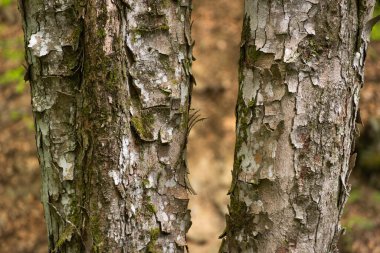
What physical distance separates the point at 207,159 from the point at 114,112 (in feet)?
14.0

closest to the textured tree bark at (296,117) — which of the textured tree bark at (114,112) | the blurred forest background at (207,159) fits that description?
the textured tree bark at (114,112)

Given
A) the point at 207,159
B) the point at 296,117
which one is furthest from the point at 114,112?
the point at 207,159

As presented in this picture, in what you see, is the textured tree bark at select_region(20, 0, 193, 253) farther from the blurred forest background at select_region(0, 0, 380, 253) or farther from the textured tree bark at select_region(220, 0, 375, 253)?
the blurred forest background at select_region(0, 0, 380, 253)

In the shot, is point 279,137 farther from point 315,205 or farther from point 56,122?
point 56,122

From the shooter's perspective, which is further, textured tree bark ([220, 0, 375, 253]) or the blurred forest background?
the blurred forest background

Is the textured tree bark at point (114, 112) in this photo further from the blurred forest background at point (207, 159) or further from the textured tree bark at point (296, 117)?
the blurred forest background at point (207, 159)

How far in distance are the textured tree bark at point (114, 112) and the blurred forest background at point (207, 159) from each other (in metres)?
3.47

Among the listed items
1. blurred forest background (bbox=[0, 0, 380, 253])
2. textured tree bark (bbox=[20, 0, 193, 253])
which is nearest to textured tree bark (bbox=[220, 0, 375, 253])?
textured tree bark (bbox=[20, 0, 193, 253])

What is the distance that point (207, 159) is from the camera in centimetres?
606

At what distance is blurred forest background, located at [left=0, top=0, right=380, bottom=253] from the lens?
5527 millimetres

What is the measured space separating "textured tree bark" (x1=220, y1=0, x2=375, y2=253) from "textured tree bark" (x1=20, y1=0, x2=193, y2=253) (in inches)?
10.3

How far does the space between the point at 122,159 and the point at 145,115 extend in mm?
189

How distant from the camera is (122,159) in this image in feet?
6.20

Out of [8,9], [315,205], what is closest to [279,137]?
[315,205]
